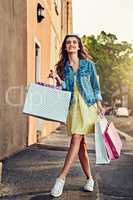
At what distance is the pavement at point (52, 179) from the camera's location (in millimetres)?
5743

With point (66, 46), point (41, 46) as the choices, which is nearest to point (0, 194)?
point (66, 46)

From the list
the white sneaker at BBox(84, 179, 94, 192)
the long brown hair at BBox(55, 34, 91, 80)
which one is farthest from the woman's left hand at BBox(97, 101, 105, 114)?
the white sneaker at BBox(84, 179, 94, 192)

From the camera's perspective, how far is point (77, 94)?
5.82 meters

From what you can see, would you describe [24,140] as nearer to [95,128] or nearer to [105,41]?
[95,128]

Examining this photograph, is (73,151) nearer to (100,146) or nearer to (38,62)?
(100,146)

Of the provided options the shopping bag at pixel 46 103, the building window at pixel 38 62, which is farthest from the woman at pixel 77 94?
the building window at pixel 38 62

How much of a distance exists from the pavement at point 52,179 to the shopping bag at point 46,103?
763mm

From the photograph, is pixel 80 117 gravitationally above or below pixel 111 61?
below

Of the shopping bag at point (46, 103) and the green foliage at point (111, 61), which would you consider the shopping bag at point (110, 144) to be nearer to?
the shopping bag at point (46, 103)

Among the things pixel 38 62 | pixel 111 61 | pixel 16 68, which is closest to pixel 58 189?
pixel 16 68

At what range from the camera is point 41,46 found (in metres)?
14.4

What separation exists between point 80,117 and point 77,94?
23cm

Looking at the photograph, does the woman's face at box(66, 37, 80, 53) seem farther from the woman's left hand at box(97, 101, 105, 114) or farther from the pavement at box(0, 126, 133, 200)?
the pavement at box(0, 126, 133, 200)

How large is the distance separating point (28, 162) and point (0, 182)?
2162mm
